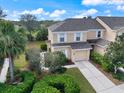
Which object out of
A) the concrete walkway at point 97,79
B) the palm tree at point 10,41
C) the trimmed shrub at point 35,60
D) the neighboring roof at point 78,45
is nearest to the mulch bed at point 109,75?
the concrete walkway at point 97,79

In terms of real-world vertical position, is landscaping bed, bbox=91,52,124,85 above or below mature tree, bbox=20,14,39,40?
below

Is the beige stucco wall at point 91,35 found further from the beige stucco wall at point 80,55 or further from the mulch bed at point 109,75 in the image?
the mulch bed at point 109,75

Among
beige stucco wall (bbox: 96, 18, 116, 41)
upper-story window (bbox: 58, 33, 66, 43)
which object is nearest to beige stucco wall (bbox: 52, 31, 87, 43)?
upper-story window (bbox: 58, 33, 66, 43)

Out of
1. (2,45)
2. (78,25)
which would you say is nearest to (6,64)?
(2,45)

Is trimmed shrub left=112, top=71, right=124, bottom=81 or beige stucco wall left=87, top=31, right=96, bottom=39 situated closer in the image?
trimmed shrub left=112, top=71, right=124, bottom=81

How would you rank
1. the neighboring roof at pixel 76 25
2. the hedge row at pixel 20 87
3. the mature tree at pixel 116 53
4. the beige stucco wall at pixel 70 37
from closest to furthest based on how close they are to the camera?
1. the hedge row at pixel 20 87
2. the mature tree at pixel 116 53
3. the beige stucco wall at pixel 70 37
4. the neighboring roof at pixel 76 25

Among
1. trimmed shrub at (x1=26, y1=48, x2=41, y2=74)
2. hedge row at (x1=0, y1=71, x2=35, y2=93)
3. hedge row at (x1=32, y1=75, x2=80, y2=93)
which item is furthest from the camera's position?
trimmed shrub at (x1=26, y1=48, x2=41, y2=74)

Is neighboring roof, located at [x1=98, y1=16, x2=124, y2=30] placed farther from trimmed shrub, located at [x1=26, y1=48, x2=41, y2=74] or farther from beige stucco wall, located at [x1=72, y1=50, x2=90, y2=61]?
trimmed shrub, located at [x1=26, y1=48, x2=41, y2=74]
